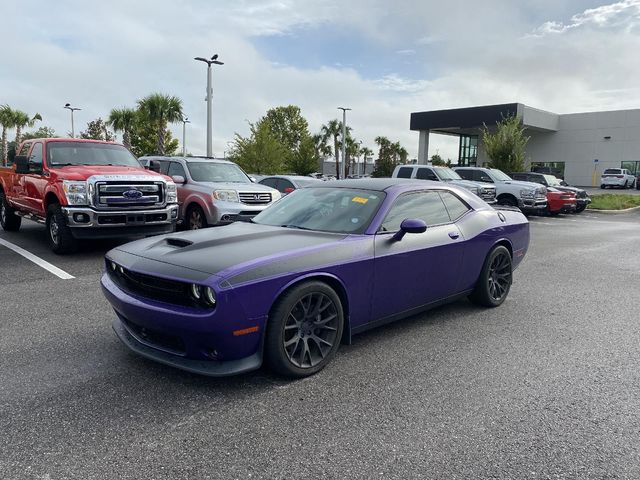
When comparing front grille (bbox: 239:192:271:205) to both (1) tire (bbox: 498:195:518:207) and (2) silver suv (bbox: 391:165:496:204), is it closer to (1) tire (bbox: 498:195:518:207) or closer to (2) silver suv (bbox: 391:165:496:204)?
(2) silver suv (bbox: 391:165:496:204)

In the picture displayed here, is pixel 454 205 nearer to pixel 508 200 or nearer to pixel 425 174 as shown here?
pixel 425 174

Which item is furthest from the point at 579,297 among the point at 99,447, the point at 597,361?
the point at 99,447

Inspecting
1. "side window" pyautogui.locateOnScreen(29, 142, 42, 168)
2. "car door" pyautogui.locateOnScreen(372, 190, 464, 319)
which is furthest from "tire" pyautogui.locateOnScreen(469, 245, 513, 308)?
"side window" pyautogui.locateOnScreen(29, 142, 42, 168)

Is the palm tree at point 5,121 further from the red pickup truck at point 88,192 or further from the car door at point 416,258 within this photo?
the car door at point 416,258

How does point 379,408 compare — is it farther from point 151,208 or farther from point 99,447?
A: point 151,208

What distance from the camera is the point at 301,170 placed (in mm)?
48094

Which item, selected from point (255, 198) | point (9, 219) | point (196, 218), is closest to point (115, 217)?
point (196, 218)

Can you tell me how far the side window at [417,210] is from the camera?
4426 millimetres

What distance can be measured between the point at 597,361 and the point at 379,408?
210 centimetres

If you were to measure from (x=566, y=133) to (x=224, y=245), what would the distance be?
5331cm

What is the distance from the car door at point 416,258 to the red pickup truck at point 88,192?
17.3 feet

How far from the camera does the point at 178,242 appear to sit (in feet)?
12.9

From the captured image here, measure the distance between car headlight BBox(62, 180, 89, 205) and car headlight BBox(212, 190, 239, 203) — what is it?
8.11ft

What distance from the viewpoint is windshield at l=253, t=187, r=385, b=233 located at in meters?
4.32
